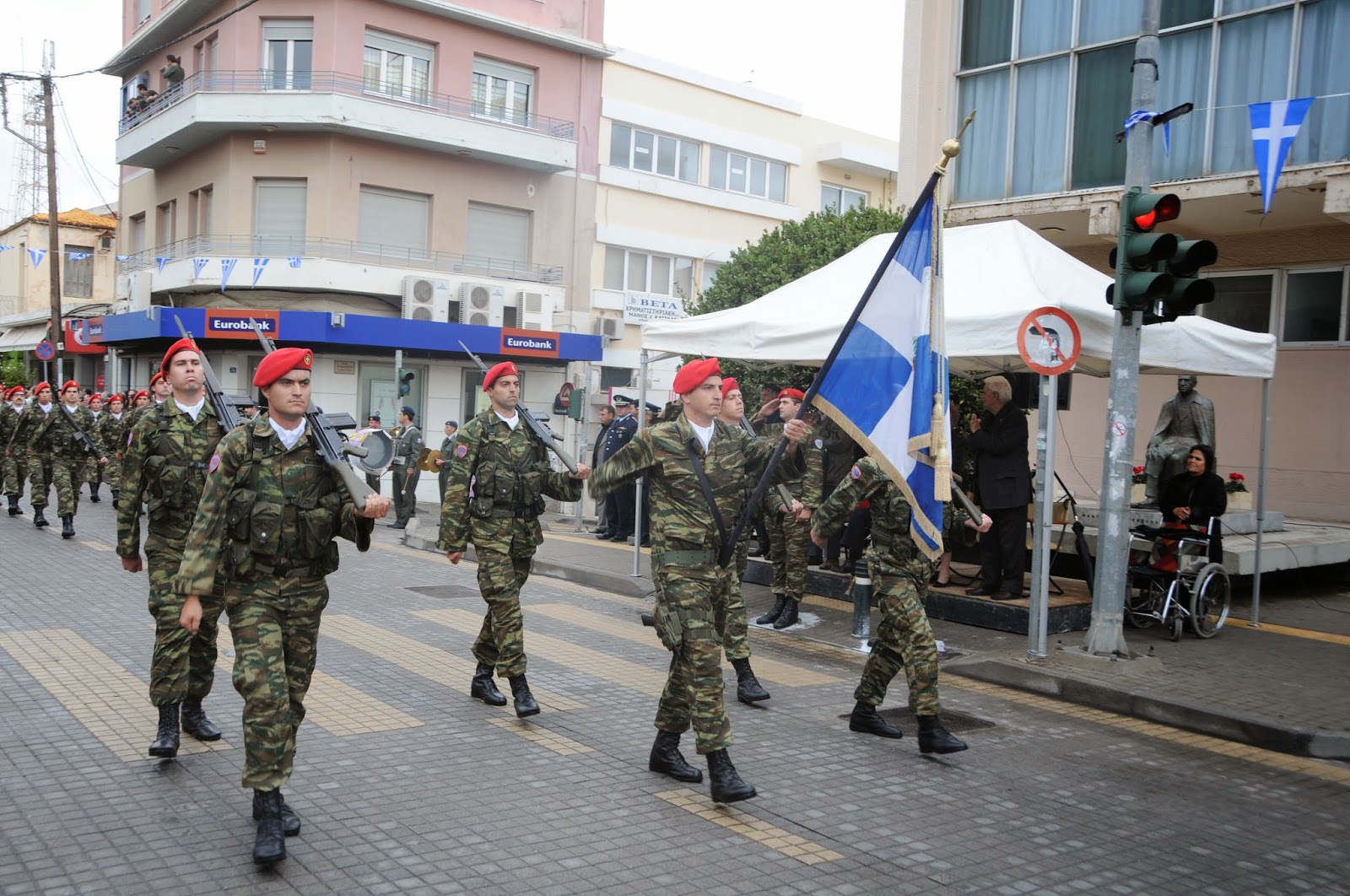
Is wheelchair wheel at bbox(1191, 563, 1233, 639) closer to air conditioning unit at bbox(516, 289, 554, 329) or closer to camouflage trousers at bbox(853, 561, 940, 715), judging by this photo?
camouflage trousers at bbox(853, 561, 940, 715)

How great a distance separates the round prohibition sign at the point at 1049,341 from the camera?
868 cm

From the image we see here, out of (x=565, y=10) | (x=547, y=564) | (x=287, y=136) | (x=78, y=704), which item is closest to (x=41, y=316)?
(x=287, y=136)

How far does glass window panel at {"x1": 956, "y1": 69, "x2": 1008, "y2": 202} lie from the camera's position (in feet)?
56.0

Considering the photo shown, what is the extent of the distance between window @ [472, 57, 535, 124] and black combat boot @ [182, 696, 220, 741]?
26.7m

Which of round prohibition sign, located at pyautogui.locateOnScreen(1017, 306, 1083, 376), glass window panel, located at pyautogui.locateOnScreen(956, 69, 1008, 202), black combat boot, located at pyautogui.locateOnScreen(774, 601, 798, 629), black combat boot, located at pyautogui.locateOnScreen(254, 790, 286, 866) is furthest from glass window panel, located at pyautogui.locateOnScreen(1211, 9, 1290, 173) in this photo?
black combat boot, located at pyautogui.locateOnScreen(254, 790, 286, 866)

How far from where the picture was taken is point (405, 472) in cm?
1964

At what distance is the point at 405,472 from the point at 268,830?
50.7 feet

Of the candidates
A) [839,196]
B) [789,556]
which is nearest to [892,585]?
[789,556]

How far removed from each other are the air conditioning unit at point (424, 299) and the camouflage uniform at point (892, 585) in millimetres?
23158

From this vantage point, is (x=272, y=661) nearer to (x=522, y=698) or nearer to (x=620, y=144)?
(x=522, y=698)

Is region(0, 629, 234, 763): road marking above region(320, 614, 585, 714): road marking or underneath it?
above

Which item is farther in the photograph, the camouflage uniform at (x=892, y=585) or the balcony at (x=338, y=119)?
the balcony at (x=338, y=119)

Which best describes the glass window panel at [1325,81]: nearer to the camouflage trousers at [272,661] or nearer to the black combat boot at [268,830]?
the camouflage trousers at [272,661]

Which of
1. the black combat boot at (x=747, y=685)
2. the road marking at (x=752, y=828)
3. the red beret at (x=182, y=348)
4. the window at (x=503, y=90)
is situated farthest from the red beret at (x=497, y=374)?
the window at (x=503, y=90)
